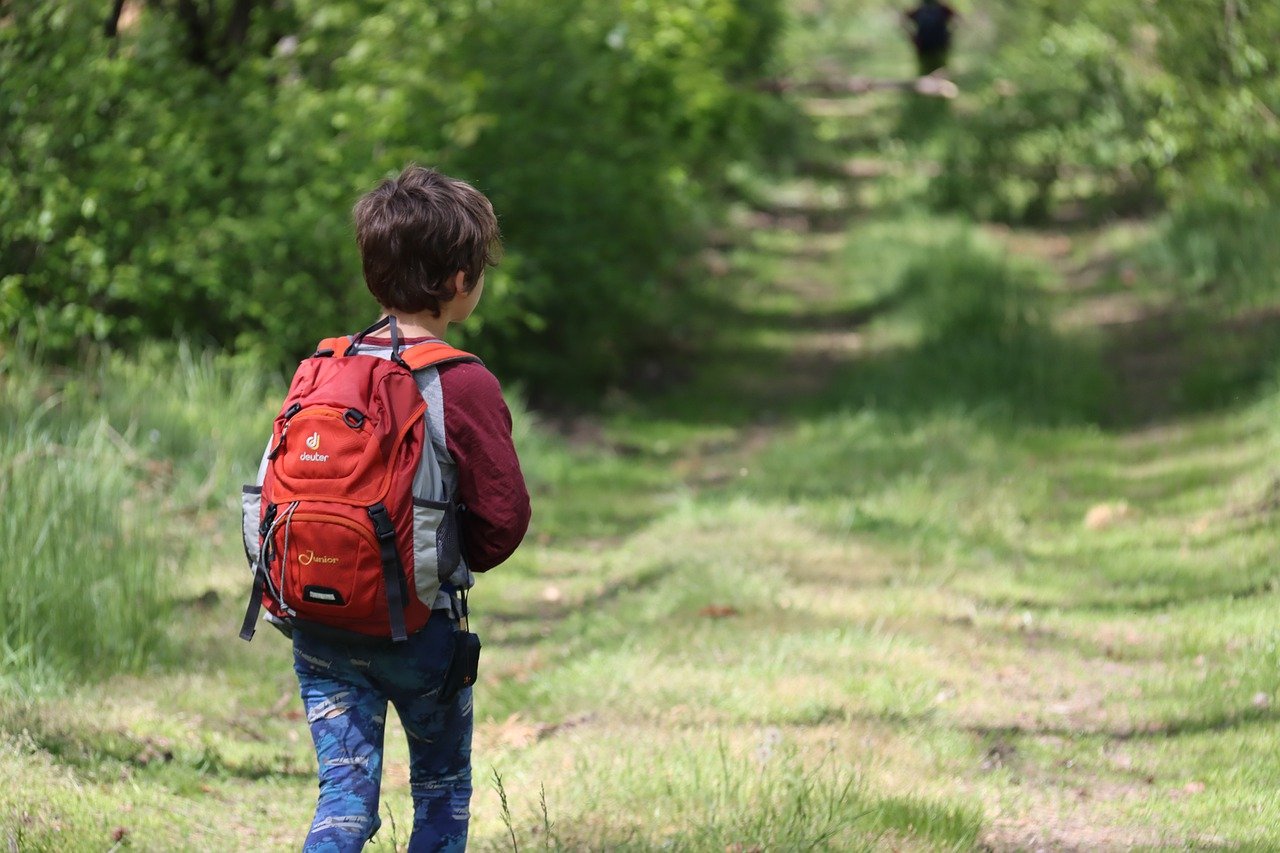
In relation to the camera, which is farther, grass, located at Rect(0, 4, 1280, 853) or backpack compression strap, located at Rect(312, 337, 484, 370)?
grass, located at Rect(0, 4, 1280, 853)

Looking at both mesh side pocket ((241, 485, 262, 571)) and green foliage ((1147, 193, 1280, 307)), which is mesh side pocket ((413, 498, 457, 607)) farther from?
green foliage ((1147, 193, 1280, 307))

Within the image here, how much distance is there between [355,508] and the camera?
289cm

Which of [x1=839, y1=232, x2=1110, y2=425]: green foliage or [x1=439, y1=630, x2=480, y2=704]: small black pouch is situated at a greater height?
[x1=439, y1=630, x2=480, y2=704]: small black pouch

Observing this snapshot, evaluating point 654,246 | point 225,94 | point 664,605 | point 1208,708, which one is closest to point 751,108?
point 654,246

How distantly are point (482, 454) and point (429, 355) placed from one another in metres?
0.23

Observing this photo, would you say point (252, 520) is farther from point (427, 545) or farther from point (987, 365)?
point (987, 365)

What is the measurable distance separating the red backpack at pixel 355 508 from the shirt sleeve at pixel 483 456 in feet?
0.25

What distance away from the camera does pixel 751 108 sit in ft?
54.9

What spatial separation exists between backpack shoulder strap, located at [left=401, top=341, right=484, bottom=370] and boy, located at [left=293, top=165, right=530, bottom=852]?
0.02 m

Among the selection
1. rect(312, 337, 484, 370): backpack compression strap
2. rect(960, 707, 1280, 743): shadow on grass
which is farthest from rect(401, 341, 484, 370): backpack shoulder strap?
rect(960, 707, 1280, 743): shadow on grass

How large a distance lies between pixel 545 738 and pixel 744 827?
1385mm

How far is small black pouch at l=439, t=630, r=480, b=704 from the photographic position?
313 centimetres

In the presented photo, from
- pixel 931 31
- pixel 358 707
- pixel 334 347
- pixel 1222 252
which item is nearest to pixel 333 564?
pixel 358 707

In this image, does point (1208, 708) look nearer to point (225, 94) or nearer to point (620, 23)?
point (225, 94)
